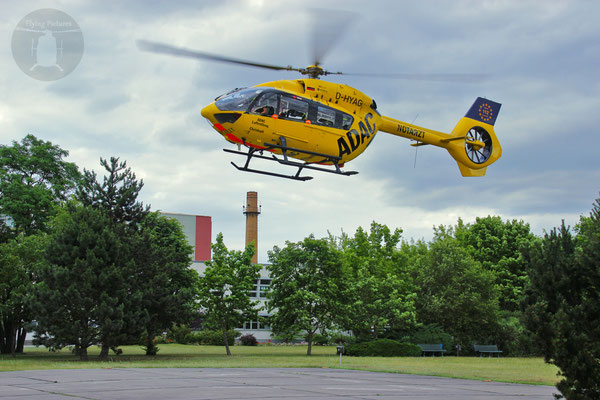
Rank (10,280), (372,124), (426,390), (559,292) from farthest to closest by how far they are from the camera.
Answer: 1. (10,280)
2. (372,124)
3. (426,390)
4. (559,292)

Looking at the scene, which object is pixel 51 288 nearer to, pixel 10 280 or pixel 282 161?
pixel 10 280

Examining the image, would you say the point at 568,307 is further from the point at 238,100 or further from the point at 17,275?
the point at 17,275

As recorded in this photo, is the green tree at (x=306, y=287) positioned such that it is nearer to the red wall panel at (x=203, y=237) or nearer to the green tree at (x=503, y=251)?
the green tree at (x=503, y=251)

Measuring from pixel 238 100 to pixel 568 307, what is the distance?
41.6 feet

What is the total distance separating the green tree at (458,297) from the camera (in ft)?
157

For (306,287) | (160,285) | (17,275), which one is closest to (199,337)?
(306,287)

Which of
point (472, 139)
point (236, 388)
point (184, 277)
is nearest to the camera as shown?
point (236, 388)

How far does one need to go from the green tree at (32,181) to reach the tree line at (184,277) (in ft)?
0.36

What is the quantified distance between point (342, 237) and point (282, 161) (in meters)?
48.6

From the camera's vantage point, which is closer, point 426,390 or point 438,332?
point 426,390

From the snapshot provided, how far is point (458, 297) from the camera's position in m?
47.5

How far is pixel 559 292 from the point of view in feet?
36.9

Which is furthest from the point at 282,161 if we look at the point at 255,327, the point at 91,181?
the point at 255,327

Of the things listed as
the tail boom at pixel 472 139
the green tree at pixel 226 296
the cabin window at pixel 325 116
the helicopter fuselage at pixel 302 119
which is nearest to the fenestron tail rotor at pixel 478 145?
the tail boom at pixel 472 139
